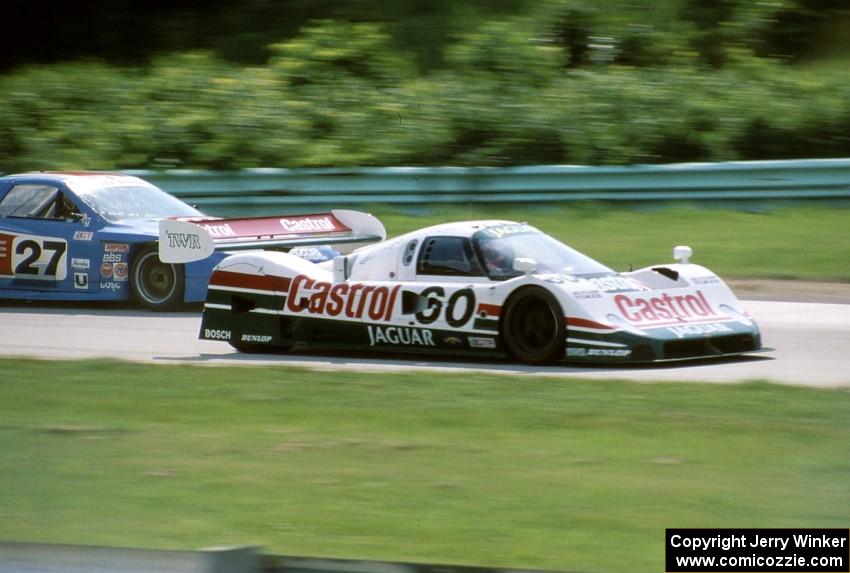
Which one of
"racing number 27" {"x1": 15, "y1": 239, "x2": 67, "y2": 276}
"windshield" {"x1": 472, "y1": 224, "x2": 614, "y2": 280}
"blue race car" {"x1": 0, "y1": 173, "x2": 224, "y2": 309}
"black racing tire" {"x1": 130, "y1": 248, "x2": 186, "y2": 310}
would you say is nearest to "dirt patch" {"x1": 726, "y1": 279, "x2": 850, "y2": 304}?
"windshield" {"x1": 472, "y1": 224, "x2": 614, "y2": 280}

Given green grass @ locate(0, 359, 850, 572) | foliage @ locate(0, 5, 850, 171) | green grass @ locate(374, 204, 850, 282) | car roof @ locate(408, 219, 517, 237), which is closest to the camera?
green grass @ locate(0, 359, 850, 572)

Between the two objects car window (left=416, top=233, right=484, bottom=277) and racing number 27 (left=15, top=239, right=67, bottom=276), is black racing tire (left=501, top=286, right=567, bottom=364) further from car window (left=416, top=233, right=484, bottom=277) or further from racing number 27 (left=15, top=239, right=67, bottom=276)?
racing number 27 (left=15, top=239, right=67, bottom=276)

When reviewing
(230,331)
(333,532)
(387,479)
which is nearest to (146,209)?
(230,331)

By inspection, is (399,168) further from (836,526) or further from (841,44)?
(836,526)

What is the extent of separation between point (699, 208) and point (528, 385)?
854 cm

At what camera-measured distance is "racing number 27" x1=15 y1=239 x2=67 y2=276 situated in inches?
589

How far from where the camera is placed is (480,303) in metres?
10.6

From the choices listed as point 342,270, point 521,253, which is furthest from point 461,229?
point 342,270

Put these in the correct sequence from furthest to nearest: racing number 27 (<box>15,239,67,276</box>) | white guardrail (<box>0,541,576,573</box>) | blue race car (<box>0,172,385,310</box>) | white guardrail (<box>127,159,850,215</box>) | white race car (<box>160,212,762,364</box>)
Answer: white guardrail (<box>127,159,850,215</box>) → racing number 27 (<box>15,239,67,276</box>) → blue race car (<box>0,172,385,310</box>) → white race car (<box>160,212,762,364</box>) → white guardrail (<box>0,541,576,573</box>)

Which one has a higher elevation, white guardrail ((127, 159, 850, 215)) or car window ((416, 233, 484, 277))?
white guardrail ((127, 159, 850, 215))

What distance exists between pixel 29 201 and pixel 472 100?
23.0 feet

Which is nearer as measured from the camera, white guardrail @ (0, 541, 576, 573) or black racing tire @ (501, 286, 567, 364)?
white guardrail @ (0, 541, 576, 573)

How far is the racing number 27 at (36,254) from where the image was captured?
1495 centimetres

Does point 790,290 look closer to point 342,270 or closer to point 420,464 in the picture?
point 342,270
